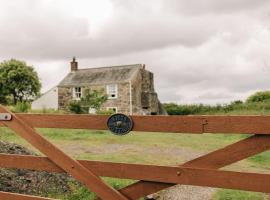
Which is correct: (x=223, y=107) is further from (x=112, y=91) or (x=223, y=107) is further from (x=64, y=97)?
(x=64, y=97)

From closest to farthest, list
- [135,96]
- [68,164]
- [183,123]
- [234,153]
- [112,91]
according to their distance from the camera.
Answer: [234,153] → [183,123] → [68,164] → [112,91] → [135,96]

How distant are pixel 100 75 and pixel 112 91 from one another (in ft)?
12.2

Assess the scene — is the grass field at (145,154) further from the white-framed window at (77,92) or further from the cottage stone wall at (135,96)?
the white-framed window at (77,92)

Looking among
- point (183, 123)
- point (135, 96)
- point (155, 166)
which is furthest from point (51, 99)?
point (183, 123)

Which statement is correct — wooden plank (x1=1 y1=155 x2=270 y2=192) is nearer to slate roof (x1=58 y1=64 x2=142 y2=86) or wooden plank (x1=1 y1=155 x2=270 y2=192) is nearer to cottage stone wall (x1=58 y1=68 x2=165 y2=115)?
cottage stone wall (x1=58 y1=68 x2=165 y2=115)

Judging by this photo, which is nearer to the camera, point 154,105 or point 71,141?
point 71,141

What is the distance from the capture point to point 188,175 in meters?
3.91

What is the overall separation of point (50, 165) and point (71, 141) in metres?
14.5

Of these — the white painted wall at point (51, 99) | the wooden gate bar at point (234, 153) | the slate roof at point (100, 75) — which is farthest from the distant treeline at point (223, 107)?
the wooden gate bar at point (234, 153)

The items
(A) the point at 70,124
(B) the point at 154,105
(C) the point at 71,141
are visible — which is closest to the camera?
(A) the point at 70,124

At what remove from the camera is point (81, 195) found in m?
7.21

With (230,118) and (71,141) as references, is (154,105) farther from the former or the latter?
(230,118)

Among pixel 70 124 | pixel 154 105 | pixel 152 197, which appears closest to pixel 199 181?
pixel 70 124

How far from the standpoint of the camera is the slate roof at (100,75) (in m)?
48.5
